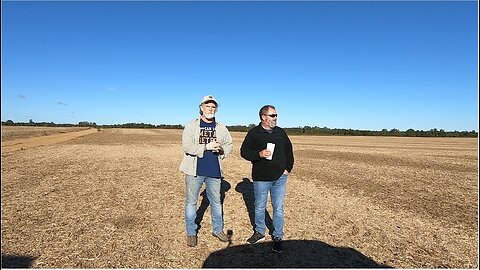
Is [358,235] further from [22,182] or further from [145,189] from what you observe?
[22,182]

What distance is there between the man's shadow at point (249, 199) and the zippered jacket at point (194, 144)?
2.09 m

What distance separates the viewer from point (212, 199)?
509 cm

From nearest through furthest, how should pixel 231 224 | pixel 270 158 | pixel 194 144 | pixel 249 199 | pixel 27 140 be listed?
1. pixel 270 158
2. pixel 194 144
3. pixel 231 224
4. pixel 249 199
5. pixel 27 140

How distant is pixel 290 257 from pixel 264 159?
1.59 m

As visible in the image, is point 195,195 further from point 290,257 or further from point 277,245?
point 290,257

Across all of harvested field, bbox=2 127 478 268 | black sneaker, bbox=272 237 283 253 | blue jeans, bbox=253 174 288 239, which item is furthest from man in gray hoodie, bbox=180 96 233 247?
black sneaker, bbox=272 237 283 253

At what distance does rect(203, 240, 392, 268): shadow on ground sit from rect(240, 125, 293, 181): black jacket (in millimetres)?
1214

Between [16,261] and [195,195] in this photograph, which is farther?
[195,195]

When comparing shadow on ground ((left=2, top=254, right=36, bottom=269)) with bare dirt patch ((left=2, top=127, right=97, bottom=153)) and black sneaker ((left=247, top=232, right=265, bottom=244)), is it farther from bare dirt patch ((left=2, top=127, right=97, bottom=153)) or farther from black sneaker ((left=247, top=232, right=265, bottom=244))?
bare dirt patch ((left=2, top=127, right=97, bottom=153))

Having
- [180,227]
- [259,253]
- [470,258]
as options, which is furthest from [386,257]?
[180,227]

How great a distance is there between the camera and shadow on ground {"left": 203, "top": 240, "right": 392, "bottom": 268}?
4.52m

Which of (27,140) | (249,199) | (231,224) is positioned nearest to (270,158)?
(231,224)

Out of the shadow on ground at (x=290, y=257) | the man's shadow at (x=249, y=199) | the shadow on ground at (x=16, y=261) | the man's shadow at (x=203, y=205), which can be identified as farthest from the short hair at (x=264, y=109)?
the shadow on ground at (x=16, y=261)

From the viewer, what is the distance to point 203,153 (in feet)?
15.5
